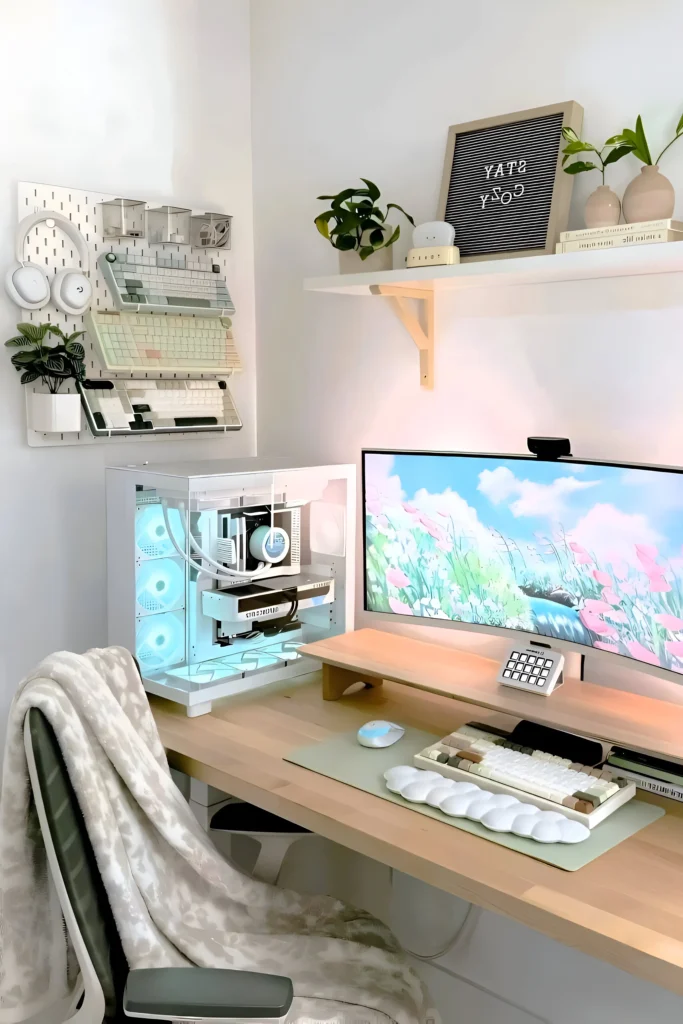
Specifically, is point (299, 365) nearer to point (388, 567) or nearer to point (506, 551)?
point (388, 567)

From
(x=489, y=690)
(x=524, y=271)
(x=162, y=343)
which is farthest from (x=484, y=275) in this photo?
(x=162, y=343)

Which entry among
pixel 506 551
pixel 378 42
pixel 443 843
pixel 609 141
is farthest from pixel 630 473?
pixel 378 42

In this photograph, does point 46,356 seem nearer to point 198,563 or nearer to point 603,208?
point 198,563

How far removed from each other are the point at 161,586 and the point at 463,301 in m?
0.90

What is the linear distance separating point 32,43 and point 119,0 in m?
0.28

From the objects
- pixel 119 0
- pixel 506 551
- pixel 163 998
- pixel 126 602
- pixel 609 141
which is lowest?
pixel 163 998

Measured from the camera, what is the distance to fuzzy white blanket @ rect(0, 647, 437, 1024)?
1.26 m

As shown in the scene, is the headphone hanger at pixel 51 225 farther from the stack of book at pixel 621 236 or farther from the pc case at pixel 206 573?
the stack of book at pixel 621 236

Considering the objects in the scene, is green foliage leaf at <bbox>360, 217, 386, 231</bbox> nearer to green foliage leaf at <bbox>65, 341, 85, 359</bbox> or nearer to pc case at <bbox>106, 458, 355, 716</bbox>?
pc case at <bbox>106, 458, 355, 716</bbox>

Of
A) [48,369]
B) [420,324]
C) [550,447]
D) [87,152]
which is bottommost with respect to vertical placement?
[550,447]

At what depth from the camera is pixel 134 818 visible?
4.45ft

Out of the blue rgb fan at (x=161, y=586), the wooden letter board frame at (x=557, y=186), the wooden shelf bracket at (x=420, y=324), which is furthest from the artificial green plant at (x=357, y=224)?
the blue rgb fan at (x=161, y=586)

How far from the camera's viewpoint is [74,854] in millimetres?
1217

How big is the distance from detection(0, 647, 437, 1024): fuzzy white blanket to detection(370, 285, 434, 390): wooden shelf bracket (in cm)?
95
